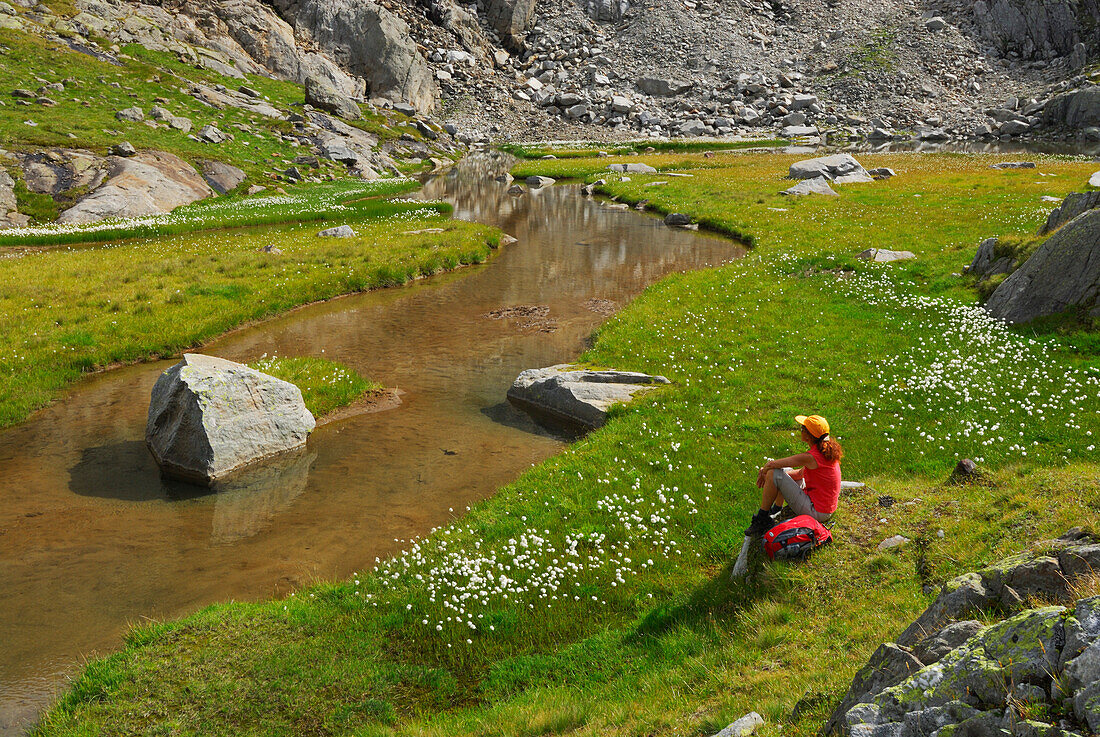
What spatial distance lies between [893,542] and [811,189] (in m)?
48.6

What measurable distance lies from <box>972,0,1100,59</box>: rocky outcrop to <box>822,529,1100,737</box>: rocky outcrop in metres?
182

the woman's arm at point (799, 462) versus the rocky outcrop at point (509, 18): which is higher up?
the rocky outcrop at point (509, 18)

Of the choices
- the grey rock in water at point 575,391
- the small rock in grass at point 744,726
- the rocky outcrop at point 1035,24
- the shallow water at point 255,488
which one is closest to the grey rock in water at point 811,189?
the shallow water at point 255,488

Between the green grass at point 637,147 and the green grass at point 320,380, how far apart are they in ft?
265

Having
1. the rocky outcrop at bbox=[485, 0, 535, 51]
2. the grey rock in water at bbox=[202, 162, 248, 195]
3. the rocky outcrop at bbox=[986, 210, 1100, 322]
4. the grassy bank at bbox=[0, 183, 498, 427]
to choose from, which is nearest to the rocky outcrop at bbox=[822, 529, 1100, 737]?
the rocky outcrop at bbox=[986, 210, 1100, 322]

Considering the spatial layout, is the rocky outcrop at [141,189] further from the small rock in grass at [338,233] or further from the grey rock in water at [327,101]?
the grey rock in water at [327,101]

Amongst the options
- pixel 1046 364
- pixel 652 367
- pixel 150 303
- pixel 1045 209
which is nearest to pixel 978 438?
pixel 1046 364

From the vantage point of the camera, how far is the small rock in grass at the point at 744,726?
591cm

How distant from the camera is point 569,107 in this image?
141m

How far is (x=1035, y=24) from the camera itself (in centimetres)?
14162

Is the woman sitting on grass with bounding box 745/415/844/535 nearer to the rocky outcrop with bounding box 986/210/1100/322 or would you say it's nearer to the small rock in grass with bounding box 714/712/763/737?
the small rock in grass with bounding box 714/712/763/737

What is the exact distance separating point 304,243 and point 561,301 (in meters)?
17.2

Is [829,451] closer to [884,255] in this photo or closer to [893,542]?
[893,542]

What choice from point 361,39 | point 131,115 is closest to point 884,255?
point 131,115
